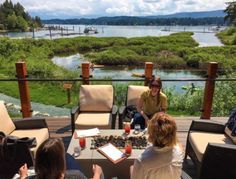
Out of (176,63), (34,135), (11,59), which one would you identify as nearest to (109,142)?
(34,135)

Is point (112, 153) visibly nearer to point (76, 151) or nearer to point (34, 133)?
point (76, 151)

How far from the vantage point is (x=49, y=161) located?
5.43 ft

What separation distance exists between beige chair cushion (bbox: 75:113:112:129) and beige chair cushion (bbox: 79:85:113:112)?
17 centimetres

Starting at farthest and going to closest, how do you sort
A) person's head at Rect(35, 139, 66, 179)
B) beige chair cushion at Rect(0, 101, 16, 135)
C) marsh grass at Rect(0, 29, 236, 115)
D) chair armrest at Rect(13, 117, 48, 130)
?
marsh grass at Rect(0, 29, 236, 115) → chair armrest at Rect(13, 117, 48, 130) → beige chair cushion at Rect(0, 101, 16, 135) → person's head at Rect(35, 139, 66, 179)

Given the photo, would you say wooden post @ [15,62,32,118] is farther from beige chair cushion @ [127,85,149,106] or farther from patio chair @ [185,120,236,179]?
patio chair @ [185,120,236,179]

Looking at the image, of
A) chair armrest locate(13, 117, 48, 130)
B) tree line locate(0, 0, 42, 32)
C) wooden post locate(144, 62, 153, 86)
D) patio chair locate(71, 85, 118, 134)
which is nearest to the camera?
chair armrest locate(13, 117, 48, 130)

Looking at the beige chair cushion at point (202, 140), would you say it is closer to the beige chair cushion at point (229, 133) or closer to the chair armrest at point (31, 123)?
the beige chair cushion at point (229, 133)

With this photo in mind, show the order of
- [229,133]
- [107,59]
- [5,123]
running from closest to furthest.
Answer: [229,133]
[5,123]
[107,59]

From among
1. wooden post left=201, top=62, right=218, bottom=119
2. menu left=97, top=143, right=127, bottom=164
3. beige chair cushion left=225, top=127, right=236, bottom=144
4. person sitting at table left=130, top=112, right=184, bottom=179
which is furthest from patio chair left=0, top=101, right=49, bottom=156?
wooden post left=201, top=62, right=218, bottom=119

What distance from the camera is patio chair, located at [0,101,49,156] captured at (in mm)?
3588

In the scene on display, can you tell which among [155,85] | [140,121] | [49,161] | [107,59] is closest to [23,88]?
[140,121]

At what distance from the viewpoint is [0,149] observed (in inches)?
117

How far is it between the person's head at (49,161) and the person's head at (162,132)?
79 centimetres

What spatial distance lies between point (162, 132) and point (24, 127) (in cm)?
247
